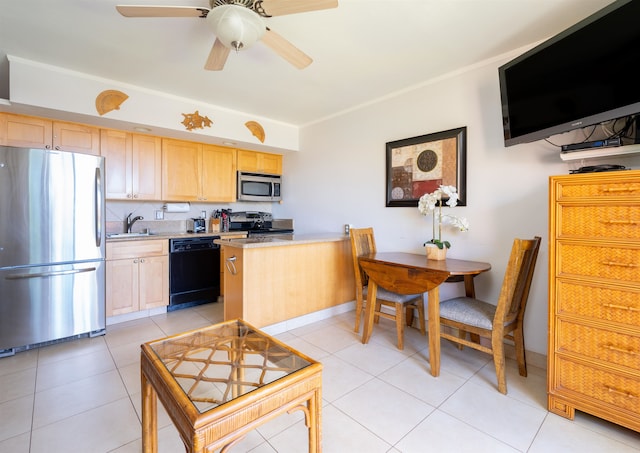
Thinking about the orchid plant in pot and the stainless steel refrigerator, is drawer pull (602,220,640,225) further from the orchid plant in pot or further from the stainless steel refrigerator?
the stainless steel refrigerator

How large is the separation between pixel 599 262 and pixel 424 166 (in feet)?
5.16

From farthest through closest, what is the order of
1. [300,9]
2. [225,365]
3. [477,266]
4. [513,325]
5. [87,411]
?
[477,266] → [513,325] → [87,411] → [300,9] → [225,365]

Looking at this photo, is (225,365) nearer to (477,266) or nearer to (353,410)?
(353,410)

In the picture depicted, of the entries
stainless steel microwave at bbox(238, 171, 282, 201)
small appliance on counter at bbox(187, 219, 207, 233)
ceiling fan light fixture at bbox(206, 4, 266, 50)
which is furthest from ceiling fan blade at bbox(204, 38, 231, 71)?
small appliance on counter at bbox(187, 219, 207, 233)

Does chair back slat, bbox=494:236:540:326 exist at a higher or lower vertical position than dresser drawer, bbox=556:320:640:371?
Answer: higher

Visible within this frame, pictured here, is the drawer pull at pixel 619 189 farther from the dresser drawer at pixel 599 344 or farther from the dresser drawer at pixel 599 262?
the dresser drawer at pixel 599 344

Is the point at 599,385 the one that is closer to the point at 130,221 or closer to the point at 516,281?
the point at 516,281

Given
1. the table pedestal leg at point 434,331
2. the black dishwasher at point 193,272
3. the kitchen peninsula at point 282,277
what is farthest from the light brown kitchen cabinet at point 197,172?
the table pedestal leg at point 434,331

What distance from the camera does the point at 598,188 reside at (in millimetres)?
1497

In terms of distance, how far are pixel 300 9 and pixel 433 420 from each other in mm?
2334

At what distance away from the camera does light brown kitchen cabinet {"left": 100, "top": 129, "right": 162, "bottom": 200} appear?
10.5 ft

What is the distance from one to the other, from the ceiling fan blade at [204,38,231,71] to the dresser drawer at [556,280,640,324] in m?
2.46

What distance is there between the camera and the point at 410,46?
87.4 inches

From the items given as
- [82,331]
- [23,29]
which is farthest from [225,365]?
[23,29]
